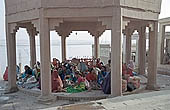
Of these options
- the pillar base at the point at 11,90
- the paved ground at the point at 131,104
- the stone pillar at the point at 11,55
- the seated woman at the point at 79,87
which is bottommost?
the pillar base at the point at 11,90

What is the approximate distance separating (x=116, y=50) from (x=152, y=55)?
8.80 ft

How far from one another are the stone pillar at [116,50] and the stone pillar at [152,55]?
101 inches

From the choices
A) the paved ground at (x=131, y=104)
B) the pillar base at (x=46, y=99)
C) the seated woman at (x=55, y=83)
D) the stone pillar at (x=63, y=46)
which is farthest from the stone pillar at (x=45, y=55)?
the stone pillar at (x=63, y=46)

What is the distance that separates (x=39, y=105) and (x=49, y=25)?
2633 mm

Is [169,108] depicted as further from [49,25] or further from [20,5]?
[20,5]

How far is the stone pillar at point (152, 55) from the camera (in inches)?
315

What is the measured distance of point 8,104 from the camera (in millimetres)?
6539

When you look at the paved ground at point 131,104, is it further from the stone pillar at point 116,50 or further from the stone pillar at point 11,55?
the stone pillar at point 11,55

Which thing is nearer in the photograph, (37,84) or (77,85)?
(77,85)

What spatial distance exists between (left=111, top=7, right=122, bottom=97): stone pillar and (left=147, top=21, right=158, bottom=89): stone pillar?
2564 mm

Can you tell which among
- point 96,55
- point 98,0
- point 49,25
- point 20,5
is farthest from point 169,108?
point 96,55

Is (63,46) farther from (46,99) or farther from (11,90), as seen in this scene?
(46,99)

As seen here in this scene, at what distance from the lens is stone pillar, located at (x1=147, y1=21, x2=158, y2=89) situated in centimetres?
800

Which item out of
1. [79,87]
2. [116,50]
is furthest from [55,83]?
[116,50]
